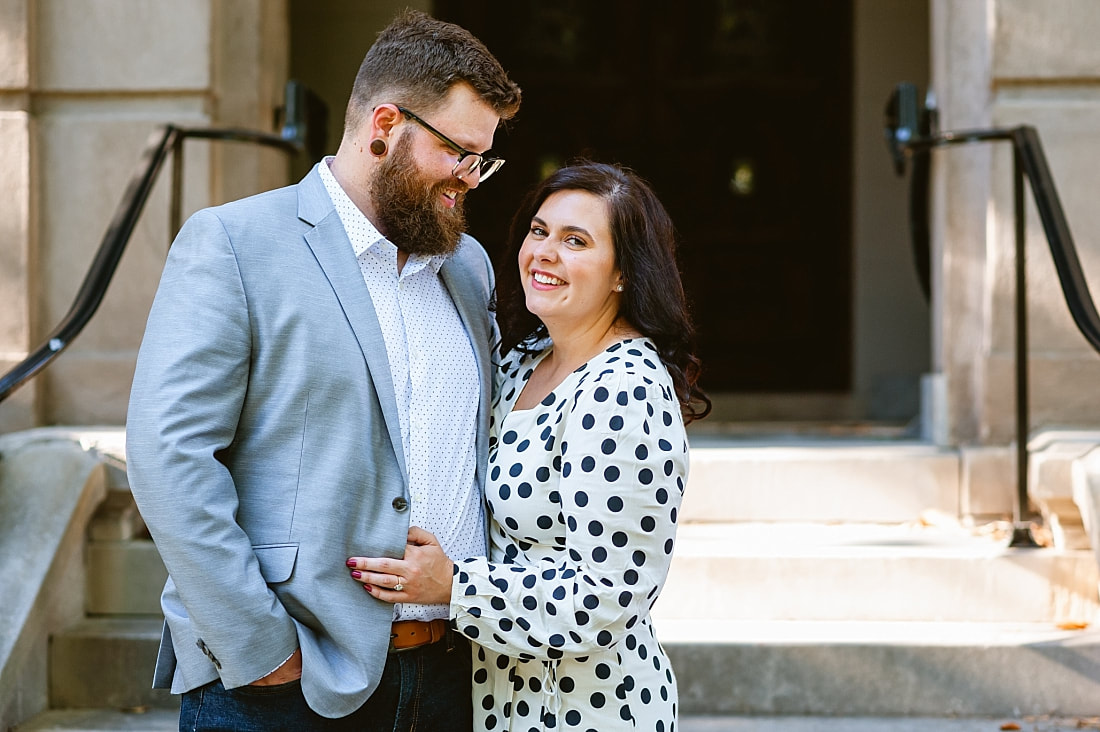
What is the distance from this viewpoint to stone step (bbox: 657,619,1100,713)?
3836mm

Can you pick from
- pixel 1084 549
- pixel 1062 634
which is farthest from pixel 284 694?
pixel 1084 549

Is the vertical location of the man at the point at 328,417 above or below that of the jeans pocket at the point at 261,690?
above

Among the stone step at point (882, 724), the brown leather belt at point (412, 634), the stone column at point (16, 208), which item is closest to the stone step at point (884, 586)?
the stone step at point (882, 724)

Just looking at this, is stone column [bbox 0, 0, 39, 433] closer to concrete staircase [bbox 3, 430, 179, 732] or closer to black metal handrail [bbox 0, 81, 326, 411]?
black metal handrail [bbox 0, 81, 326, 411]

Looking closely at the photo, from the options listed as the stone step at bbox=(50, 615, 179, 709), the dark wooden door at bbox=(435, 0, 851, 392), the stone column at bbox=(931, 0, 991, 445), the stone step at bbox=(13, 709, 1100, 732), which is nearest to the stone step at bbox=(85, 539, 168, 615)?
the stone step at bbox=(50, 615, 179, 709)

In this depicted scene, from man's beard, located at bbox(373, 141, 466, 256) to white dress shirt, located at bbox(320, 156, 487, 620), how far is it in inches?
1.5

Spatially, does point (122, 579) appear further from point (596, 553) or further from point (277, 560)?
point (596, 553)

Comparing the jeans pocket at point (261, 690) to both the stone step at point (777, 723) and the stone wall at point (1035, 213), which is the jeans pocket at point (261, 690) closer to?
the stone step at point (777, 723)

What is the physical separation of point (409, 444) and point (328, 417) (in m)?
0.20

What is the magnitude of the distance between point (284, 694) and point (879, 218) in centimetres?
749

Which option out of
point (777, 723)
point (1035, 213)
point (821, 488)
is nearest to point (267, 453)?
point (777, 723)

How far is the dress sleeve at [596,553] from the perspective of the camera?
2219mm

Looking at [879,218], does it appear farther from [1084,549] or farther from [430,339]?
[430,339]

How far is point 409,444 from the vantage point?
2293 mm
